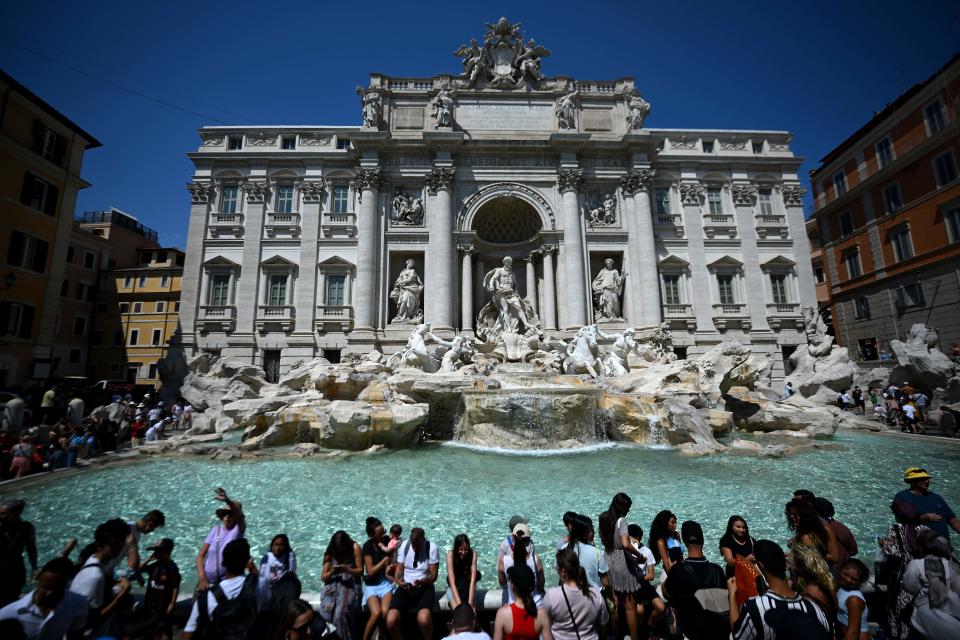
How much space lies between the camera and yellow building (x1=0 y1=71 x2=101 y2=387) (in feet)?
51.5

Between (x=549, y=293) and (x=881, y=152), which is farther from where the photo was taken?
(x=881, y=152)

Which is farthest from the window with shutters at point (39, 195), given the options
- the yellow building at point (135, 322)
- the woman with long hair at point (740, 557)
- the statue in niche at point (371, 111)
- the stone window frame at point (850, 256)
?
the stone window frame at point (850, 256)

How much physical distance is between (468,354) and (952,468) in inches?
535

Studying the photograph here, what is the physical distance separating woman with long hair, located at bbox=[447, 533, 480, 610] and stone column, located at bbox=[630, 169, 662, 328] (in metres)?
19.5

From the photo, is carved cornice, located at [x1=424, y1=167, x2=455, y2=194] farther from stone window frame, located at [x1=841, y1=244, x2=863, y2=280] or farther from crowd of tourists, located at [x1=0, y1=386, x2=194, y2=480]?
stone window frame, located at [x1=841, y1=244, x2=863, y2=280]

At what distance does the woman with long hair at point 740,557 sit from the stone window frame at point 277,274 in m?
22.1

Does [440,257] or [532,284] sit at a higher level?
[440,257]

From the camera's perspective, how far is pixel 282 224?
22547 millimetres

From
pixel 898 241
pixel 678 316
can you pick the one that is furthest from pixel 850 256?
pixel 678 316

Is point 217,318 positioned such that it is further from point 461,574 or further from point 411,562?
point 461,574

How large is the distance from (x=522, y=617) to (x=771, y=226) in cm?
2785

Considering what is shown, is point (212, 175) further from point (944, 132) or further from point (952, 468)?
point (944, 132)

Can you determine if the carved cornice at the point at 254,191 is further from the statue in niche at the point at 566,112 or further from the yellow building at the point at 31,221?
the statue in niche at the point at 566,112

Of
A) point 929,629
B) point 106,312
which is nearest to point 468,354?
point 929,629
